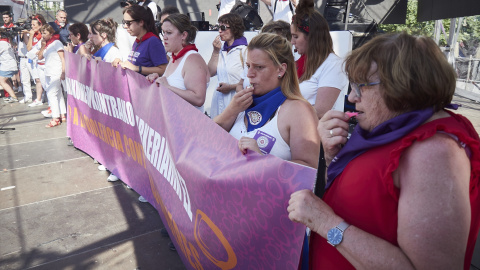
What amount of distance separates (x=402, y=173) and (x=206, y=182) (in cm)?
118

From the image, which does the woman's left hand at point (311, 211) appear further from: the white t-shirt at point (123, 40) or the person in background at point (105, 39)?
the white t-shirt at point (123, 40)

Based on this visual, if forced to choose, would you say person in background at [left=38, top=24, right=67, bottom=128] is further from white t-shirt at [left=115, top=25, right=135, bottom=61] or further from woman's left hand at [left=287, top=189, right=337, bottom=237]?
woman's left hand at [left=287, top=189, right=337, bottom=237]

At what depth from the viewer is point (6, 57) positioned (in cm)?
1105

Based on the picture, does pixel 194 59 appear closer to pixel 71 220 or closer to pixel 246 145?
pixel 246 145

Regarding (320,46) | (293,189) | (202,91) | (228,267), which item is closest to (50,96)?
(202,91)

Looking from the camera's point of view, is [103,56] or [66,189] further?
[103,56]

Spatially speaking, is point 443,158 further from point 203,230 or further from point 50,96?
point 50,96

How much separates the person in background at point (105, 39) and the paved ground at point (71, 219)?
1.61 metres

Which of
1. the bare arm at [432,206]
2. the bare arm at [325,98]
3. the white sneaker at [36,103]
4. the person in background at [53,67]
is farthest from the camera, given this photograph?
the white sneaker at [36,103]

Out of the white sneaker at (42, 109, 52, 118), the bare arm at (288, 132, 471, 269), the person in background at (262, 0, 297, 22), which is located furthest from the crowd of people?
the white sneaker at (42, 109, 52, 118)

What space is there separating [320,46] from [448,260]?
2335 mm

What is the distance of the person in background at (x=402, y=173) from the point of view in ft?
3.65

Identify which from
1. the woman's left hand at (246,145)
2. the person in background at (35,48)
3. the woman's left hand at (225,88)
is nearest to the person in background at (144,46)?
the woman's left hand at (225,88)

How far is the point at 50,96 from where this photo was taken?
26.3 feet
